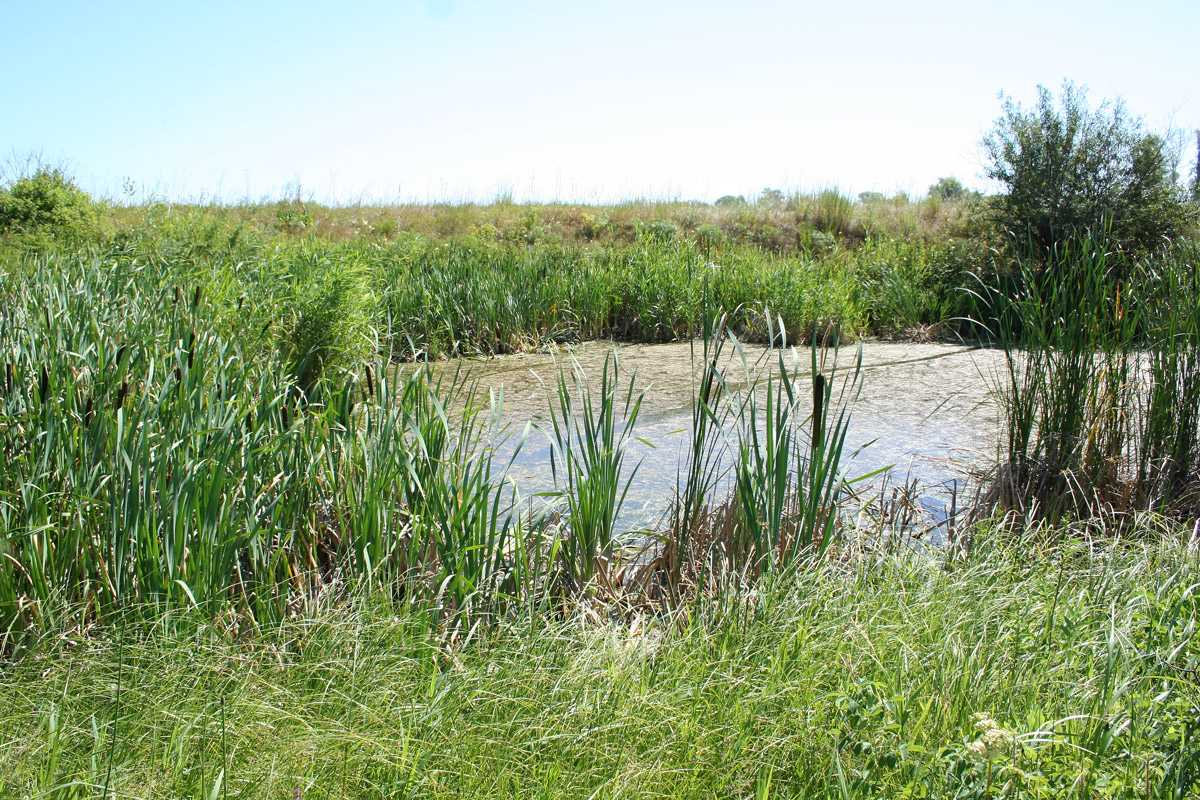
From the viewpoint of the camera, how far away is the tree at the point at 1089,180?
8.77m

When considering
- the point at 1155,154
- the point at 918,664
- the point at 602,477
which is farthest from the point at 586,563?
the point at 1155,154

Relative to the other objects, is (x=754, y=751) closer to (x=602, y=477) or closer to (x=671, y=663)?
(x=671, y=663)

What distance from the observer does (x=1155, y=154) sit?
8.76 metres

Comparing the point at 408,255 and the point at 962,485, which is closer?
the point at 962,485

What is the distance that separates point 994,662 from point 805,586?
572mm

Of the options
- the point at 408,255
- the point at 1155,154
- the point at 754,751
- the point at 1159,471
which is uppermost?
the point at 1155,154

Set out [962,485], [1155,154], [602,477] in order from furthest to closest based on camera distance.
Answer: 1. [1155,154]
2. [962,485]
3. [602,477]

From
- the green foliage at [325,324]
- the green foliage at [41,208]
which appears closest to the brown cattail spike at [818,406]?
the green foliage at [325,324]

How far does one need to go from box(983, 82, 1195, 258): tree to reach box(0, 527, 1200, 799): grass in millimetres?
8173

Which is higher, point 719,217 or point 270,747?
point 719,217

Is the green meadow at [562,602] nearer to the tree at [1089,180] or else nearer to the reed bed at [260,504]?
the reed bed at [260,504]

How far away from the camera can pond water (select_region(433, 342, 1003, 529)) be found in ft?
12.0

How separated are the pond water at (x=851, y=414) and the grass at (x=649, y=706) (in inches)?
27.7

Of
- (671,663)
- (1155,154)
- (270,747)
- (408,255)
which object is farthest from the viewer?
(408,255)
